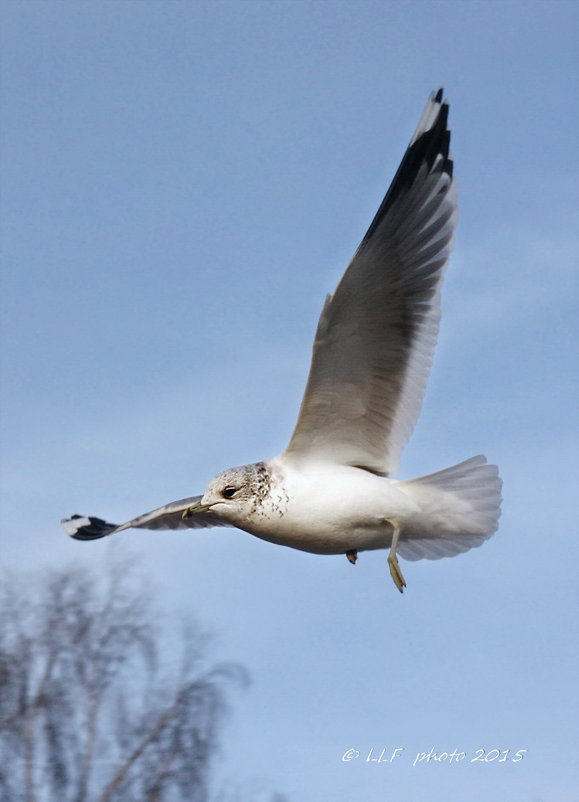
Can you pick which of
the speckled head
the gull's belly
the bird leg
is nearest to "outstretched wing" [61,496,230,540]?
the speckled head

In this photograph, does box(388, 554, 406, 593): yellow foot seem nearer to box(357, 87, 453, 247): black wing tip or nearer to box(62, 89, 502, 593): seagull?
box(62, 89, 502, 593): seagull

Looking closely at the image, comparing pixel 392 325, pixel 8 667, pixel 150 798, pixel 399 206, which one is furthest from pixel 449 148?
pixel 8 667

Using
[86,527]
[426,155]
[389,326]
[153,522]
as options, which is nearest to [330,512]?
[389,326]

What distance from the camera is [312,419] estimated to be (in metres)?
5.31

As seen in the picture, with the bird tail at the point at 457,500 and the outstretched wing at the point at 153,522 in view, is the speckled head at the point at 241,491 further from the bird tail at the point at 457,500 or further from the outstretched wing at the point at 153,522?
the bird tail at the point at 457,500

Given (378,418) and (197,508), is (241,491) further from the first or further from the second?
(378,418)

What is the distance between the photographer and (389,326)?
5.23m

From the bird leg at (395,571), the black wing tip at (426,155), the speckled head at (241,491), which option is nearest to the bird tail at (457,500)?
the bird leg at (395,571)

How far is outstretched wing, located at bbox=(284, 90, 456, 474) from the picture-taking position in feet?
16.8

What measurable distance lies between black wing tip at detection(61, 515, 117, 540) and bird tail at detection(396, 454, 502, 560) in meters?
2.09

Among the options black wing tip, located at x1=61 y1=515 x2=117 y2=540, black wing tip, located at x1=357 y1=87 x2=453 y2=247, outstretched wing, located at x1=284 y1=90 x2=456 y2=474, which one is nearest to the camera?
outstretched wing, located at x1=284 y1=90 x2=456 y2=474

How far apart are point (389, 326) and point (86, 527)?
2.74 meters

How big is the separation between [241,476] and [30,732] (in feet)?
17.2

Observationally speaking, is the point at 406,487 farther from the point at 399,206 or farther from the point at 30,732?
the point at 30,732
